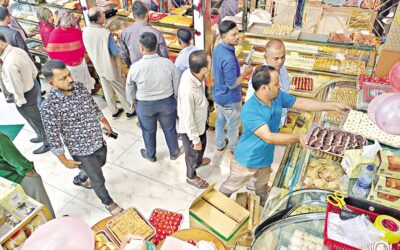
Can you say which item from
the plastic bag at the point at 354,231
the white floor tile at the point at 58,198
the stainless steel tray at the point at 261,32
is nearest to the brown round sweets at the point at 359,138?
the plastic bag at the point at 354,231

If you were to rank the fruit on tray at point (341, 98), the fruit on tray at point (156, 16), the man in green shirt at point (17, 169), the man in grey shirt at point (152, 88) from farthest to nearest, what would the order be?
the fruit on tray at point (156, 16)
the man in grey shirt at point (152, 88)
the fruit on tray at point (341, 98)
the man in green shirt at point (17, 169)

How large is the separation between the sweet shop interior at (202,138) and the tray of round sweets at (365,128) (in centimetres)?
1

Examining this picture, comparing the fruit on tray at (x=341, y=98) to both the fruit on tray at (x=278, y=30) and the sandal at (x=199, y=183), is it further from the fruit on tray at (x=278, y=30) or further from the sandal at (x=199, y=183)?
the sandal at (x=199, y=183)

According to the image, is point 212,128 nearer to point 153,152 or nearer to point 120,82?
point 153,152

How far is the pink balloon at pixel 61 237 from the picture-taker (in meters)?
2.00

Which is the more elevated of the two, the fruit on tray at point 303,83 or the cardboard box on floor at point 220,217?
the fruit on tray at point 303,83

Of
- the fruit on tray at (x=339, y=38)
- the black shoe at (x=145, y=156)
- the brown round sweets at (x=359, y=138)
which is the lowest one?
the black shoe at (x=145, y=156)

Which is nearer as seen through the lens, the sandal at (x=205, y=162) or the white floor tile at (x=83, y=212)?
the white floor tile at (x=83, y=212)

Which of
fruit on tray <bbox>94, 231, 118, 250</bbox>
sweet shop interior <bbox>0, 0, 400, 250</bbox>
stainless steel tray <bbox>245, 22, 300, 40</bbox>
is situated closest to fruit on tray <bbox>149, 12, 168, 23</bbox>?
sweet shop interior <bbox>0, 0, 400, 250</bbox>

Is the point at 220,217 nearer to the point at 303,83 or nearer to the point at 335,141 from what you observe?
the point at 335,141

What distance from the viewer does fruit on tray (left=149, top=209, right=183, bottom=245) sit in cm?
344

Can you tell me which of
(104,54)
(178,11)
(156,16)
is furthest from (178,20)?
(104,54)

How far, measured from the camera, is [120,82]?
5664 mm

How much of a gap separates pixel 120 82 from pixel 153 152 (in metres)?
1.49
